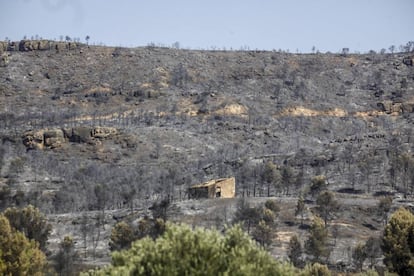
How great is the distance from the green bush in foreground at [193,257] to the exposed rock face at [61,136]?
108620 mm

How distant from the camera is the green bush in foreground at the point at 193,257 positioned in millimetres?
16391

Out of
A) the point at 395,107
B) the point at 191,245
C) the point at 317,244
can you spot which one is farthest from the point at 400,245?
the point at 395,107

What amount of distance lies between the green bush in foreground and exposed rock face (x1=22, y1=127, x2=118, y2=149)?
108620mm

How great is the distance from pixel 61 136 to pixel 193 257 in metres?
113

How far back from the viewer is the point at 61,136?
125562 millimetres

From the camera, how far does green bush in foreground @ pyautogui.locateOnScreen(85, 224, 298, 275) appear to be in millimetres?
16391

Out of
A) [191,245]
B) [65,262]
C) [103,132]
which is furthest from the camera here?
[103,132]

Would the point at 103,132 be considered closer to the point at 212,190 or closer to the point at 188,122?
the point at 188,122

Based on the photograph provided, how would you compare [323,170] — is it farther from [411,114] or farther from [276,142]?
[411,114]

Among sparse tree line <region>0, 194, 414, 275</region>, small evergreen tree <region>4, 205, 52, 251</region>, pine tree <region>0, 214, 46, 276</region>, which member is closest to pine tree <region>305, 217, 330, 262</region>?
sparse tree line <region>0, 194, 414, 275</region>

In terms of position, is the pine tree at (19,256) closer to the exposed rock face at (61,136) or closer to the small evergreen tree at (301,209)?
the small evergreen tree at (301,209)

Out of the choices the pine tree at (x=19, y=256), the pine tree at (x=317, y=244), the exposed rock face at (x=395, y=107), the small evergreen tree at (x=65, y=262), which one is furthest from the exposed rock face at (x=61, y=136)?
the pine tree at (x=19, y=256)

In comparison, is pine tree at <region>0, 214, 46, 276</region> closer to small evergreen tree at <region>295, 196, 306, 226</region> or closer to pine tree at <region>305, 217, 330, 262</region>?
pine tree at <region>305, 217, 330, 262</region>

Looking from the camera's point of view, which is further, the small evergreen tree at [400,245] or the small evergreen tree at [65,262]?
the small evergreen tree at [65,262]
